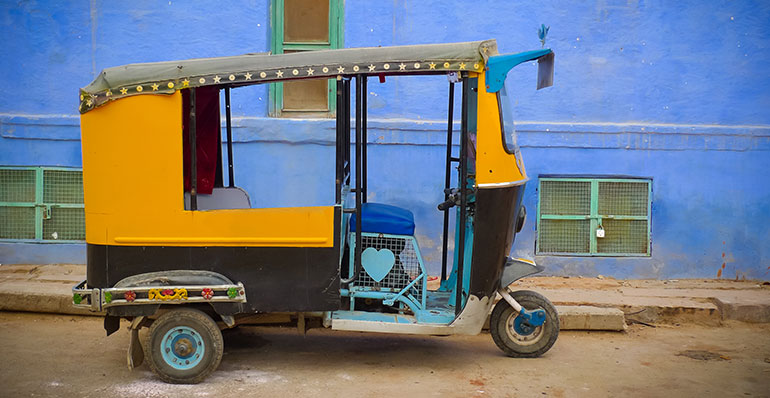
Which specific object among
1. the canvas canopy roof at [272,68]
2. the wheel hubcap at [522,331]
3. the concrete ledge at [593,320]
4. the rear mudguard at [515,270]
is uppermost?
the canvas canopy roof at [272,68]

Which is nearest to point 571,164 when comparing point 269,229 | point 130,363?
point 269,229

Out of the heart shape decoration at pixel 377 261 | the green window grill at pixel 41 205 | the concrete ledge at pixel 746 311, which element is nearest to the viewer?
the heart shape decoration at pixel 377 261

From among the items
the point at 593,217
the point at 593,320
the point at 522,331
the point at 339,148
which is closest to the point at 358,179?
the point at 339,148

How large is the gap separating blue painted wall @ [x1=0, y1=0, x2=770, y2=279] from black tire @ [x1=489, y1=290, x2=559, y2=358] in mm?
2521

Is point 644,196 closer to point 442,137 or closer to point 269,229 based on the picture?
point 442,137

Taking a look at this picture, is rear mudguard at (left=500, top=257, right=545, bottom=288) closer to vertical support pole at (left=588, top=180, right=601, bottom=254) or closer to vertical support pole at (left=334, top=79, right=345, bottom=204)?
vertical support pole at (left=334, top=79, right=345, bottom=204)

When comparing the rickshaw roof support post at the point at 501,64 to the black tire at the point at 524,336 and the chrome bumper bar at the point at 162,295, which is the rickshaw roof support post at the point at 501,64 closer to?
the black tire at the point at 524,336

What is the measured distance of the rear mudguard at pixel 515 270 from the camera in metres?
5.62

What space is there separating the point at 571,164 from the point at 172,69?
4694 millimetres

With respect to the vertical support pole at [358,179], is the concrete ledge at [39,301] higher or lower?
lower

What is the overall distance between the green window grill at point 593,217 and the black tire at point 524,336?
2.66 meters

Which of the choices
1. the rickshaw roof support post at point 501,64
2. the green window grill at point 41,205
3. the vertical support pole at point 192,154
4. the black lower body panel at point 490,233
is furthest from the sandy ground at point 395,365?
the rickshaw roof support post at point 501,64

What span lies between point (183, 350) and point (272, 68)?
6.37 ft

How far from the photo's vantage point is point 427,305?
18.6 feet
